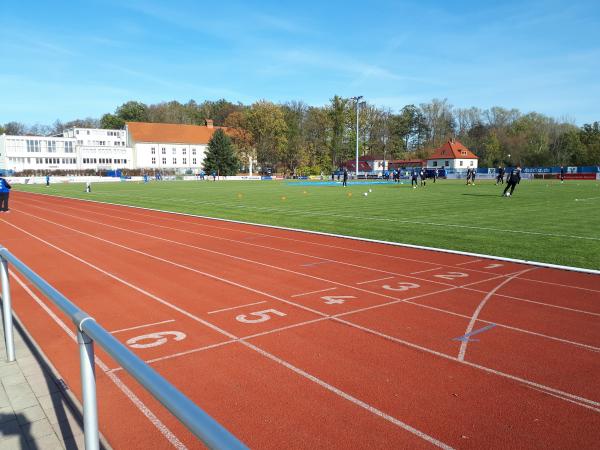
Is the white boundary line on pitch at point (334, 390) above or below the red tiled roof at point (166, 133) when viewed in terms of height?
below

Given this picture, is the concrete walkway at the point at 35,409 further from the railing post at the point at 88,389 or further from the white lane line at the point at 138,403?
the railing post at the point at 88,389

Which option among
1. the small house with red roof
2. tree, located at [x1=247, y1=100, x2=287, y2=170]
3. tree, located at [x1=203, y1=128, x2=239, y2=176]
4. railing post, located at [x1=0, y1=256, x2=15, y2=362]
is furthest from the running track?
the small house with red roof

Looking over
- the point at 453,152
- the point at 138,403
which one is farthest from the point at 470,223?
the point at 453,152

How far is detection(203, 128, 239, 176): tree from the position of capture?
8269 centimetres

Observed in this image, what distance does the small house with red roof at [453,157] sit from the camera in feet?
316

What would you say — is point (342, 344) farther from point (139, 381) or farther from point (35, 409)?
point (139, 381)

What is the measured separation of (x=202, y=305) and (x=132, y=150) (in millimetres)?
99187

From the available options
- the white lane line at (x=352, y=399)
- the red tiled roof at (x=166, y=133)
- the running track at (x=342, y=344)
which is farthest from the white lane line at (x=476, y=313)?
the red tiled roof at (x=166, y=133)

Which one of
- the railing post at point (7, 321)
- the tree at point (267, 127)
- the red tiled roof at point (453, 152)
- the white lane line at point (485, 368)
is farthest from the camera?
the red tiled roof at point (453, 152)

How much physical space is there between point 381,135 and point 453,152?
1613cm

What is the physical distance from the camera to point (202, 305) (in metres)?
7.21

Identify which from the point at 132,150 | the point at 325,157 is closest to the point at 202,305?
the point at 325,157

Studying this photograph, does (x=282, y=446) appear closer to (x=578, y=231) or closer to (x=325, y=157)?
(x=578, y=231)

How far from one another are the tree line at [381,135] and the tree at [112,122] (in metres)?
38.3
